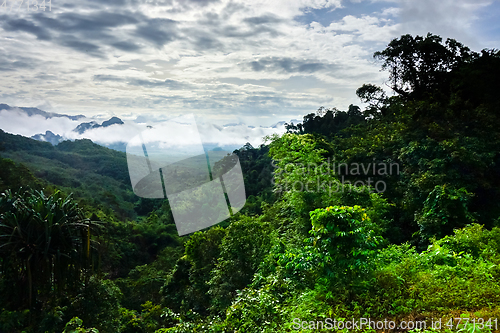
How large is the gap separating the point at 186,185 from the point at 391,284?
20747mm

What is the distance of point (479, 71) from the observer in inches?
448

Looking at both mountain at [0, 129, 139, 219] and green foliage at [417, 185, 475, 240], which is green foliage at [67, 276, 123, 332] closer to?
green foliage at [417, 185, 475, 240]

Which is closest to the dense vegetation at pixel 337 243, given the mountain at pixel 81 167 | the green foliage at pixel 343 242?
the green foliage at pixel 343 242

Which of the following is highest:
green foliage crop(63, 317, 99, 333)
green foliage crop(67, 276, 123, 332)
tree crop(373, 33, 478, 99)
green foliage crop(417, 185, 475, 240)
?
tree crop(373, 33, 478, 99)

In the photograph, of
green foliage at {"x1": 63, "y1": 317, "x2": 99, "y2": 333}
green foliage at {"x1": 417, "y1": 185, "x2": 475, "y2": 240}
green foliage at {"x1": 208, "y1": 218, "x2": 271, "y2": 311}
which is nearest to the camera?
green foliage at {"x1": 63, "y1": 317, "x2": 99, "y2": 333}

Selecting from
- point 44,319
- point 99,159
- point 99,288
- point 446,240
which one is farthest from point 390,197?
point 99,159

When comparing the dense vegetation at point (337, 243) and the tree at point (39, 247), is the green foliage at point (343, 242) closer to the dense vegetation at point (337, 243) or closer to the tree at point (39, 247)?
the dense vegetation at point (337, 243)

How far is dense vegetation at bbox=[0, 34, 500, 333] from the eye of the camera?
3936 millimetres

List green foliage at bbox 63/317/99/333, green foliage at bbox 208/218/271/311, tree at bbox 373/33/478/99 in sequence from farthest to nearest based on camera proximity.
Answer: tree at bbox 373/33/478/99 → green foliage at bbox 208/218/271/311 → green foliage at bbox 63/317/99/333

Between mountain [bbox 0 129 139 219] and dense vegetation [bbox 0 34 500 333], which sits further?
mountain [bbox 0 129 139 219]

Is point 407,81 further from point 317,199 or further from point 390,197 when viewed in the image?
point 317,199

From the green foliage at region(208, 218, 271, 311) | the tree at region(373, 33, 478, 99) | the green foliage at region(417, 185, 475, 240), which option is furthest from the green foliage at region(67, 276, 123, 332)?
the tree at region(373, 33, 478, 99)

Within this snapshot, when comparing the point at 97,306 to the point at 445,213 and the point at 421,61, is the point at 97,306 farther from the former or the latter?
the point at 421,61

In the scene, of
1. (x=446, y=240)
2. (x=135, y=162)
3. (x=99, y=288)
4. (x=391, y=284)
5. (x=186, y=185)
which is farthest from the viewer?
(x=186, y=185)
